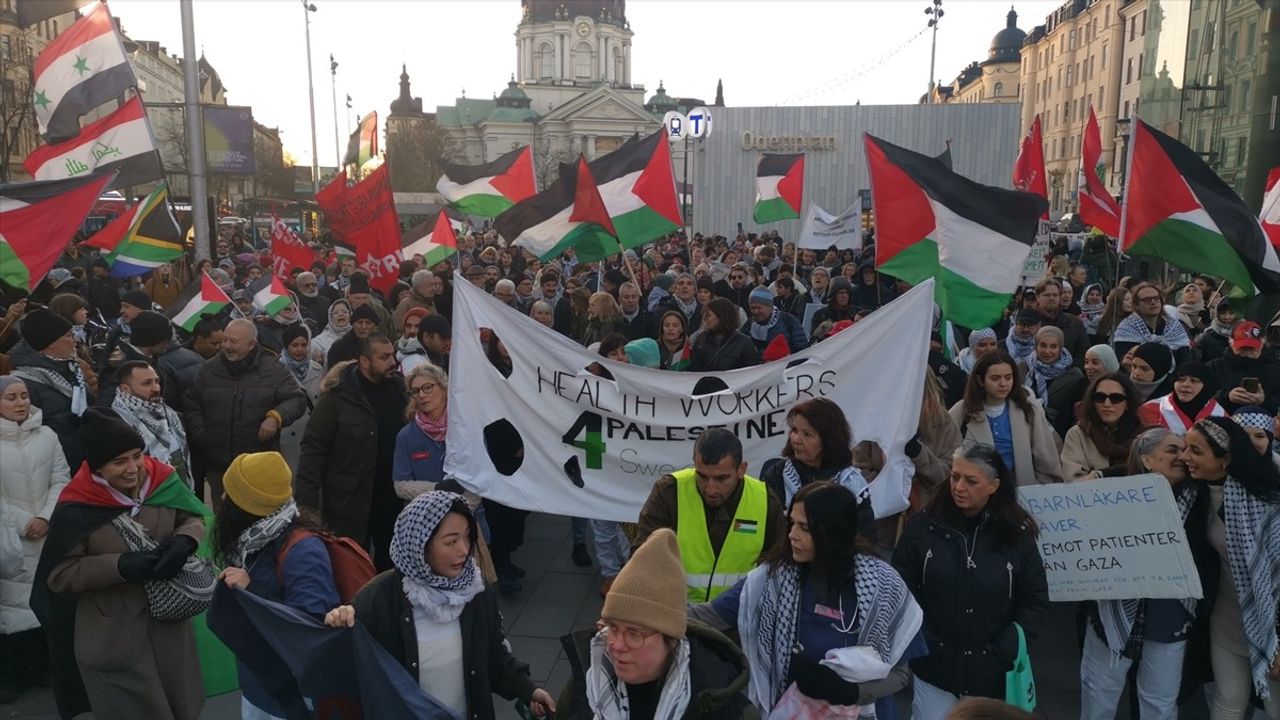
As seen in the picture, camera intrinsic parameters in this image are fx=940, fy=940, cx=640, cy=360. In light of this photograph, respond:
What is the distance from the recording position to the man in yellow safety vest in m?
3.55

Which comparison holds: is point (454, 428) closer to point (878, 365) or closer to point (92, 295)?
point (878, 365)

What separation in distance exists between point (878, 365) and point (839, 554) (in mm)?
1876

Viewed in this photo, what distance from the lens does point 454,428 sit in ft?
15.7

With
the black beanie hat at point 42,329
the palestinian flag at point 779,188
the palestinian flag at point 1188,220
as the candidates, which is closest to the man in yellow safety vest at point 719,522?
the black beanie hat at point 42,329

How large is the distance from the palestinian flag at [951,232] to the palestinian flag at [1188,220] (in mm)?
747

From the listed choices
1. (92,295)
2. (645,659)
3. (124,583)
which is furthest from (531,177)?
(645,659)

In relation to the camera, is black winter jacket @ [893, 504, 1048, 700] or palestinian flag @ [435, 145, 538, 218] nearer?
black winter jacket @ [893, 504, 1048, 700]

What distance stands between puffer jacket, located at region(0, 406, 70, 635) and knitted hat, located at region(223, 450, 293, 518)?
1.82 metres

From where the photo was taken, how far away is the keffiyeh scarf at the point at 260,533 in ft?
10.5

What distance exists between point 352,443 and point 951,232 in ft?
13.2

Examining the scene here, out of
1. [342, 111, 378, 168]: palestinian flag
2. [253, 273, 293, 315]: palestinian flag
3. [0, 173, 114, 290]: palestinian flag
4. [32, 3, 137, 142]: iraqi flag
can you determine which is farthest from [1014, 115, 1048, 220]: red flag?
[342, 111, 378, 168]: palestinian flag

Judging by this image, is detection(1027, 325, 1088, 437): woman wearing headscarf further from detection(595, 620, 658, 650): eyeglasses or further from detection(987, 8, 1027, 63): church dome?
detection(987, 8, 1027, 63): church dome

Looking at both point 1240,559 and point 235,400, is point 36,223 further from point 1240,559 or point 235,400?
point 1240,559

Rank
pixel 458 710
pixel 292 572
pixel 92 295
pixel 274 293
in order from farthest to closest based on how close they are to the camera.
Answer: pixel 92 295, pixel 274 293, pixel 292 572, pixel 458 710
